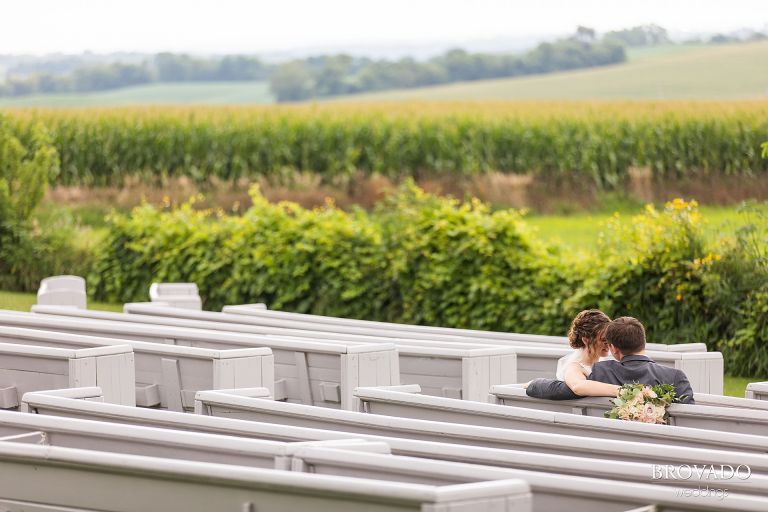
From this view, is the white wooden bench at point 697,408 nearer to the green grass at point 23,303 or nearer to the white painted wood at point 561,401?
the white painted wood at point 561,401

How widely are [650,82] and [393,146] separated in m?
55.1

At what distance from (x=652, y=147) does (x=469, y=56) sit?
3146 inches

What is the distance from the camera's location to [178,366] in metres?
7.15

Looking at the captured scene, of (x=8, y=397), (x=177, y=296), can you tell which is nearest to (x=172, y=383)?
(x=8, y=397)

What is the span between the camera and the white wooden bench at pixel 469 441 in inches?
178

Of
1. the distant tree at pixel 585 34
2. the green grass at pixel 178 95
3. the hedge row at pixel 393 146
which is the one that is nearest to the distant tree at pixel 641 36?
the distant tree at pixel 585 34

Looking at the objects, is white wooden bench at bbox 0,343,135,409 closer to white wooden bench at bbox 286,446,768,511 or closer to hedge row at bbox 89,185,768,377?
white wooden bench at bbox 286,446,768,511

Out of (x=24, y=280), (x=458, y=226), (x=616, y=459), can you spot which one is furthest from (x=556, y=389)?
(x=24, y=280)

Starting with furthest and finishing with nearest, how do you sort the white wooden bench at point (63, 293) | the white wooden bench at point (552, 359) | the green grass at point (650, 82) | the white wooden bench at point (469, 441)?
the green grass at point (650, 82) → the white wooden bench at point (63, 293) → the white wooden bench at point (552, 359) → the white wooden bench at point (469, 441)

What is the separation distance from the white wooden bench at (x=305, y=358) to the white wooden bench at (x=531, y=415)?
1032 mm

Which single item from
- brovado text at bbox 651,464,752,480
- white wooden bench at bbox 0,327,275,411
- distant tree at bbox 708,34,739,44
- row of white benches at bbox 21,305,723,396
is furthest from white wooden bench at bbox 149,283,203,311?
distant tree at bbox 708,34,739,44

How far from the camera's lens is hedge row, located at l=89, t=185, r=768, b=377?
36.5 ft

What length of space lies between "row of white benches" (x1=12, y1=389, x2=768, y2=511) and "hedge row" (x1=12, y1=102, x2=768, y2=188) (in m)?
21.8

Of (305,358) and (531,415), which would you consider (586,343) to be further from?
(305,358)
